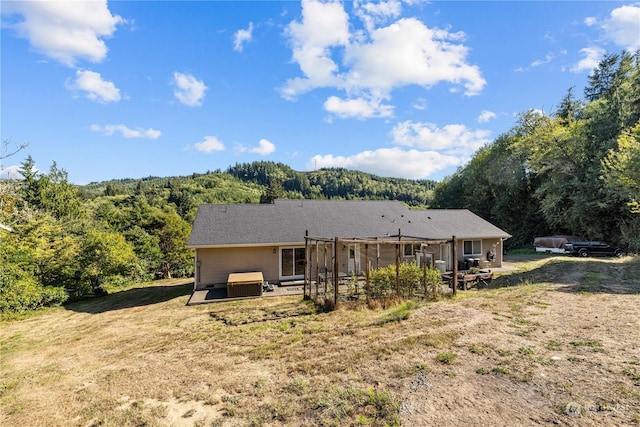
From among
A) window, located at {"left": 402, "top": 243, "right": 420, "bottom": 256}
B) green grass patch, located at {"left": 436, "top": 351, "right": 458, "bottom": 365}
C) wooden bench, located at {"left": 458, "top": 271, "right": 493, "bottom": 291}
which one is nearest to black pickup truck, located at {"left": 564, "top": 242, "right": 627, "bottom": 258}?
wooden bench, located at {"left": 458, "top": 271, "right": 493, "bottom": 291}

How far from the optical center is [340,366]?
5.80 metres

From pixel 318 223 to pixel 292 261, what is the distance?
2887 mm

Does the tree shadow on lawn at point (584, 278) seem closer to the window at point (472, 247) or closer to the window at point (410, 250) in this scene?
the window at point (472, 247)

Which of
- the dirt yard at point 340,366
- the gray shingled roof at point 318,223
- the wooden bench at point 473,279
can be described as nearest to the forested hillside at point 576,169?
the gray shingled roof at point 318,223

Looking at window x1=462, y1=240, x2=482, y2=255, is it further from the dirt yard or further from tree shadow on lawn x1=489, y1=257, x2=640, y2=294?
the dirt yard

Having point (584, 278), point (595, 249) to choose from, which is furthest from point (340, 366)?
point (595, 249)

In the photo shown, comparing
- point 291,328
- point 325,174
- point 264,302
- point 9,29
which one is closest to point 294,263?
point 264,302

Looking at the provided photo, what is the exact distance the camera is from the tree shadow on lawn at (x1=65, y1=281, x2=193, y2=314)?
1262 centimetres

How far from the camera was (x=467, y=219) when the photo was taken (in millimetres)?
20859

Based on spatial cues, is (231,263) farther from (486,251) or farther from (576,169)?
(576,169)

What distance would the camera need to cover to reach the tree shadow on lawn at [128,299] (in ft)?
41.4

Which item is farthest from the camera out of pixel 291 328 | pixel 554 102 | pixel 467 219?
pixel 554 102

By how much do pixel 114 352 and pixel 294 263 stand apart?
8.84 m

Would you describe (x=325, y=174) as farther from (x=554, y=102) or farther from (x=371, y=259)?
(x=371, y=259)
